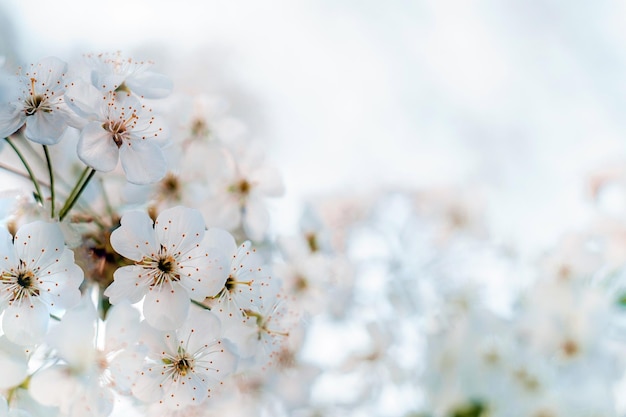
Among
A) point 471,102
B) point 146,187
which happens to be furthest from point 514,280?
point 471,102

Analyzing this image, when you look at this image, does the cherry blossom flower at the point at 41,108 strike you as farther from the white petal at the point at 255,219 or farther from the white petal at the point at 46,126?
the white petal at the point at 255,219

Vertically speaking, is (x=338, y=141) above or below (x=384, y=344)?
above

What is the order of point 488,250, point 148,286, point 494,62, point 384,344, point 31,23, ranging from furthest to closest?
point 494,62, point 31,23, point 488,250, point 384,344, point 148,286

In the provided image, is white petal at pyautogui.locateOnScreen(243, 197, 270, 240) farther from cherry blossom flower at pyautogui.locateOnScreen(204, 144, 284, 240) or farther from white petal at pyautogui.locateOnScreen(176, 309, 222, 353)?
white petal at pyautogui.locateOnScreen(176, 309, 222, 353)

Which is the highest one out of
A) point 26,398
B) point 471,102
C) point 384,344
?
point 471,102

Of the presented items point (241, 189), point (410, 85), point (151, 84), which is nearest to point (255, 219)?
point (241, 189)

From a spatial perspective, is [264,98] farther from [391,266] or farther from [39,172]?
[39,172]

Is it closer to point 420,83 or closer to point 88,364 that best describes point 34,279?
point 88,364

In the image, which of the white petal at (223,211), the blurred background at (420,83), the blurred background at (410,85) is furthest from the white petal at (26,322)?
the blurred background at (420,83)
